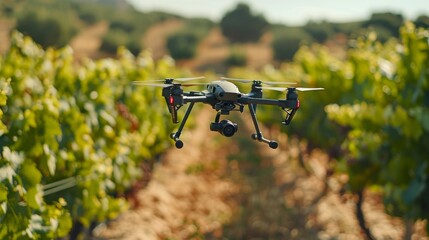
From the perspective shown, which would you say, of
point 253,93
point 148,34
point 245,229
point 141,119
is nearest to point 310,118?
point 245,229

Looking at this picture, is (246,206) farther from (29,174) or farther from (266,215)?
(29,174)

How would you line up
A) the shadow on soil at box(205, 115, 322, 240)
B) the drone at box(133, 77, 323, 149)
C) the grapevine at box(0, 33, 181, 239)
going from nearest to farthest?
1. the drone at box(133, 77, 323, 149)
2. the grapevine at box(0, 33, 181, 239)
3. the shadow on soil at box(205, 115, 322, 240)

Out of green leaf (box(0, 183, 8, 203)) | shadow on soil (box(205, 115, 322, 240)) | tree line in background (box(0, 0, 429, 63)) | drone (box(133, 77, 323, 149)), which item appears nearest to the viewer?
drone (box(133, 77, 323, 149))

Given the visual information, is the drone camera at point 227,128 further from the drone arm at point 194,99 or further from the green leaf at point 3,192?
the green leaf at point 3,192

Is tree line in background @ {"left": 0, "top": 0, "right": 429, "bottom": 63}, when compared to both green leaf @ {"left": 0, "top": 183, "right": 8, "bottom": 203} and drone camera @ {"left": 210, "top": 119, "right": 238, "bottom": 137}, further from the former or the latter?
drone camera @ {"left": 210, "top": 119, "right": 238, "bottom": 137}

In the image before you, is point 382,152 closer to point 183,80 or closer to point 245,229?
point 245,229

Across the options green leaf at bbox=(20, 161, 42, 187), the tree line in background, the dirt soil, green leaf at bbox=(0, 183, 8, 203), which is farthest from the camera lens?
the tree line in background

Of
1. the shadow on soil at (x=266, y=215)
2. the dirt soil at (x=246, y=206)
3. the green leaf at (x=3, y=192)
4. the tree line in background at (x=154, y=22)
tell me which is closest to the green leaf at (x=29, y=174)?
the green leaf at (x=3, y=192)

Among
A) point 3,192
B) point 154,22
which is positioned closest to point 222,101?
point 3,192
